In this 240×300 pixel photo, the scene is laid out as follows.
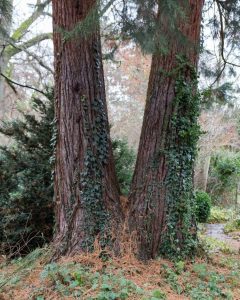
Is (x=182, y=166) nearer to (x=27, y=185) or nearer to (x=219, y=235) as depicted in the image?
(x=27, y=185)

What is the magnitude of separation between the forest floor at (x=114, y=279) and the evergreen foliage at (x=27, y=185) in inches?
45.5

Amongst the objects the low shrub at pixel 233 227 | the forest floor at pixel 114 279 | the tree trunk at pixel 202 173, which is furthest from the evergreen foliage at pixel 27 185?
the tree trunk at pixel 202 173

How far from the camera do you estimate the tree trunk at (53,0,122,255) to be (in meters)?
3.62

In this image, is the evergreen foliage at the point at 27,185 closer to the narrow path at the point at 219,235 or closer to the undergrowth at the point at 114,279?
the undergrowth at the point at 114,279

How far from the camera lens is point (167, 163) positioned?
386cm

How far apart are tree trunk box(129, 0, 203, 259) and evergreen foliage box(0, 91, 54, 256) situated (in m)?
1.85

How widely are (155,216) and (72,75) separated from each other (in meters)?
1.84

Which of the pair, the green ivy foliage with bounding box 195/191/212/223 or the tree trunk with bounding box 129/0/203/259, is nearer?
the tree trunk with bounding box 129/0/203/259

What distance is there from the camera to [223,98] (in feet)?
16.1

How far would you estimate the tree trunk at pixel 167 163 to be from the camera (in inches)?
149

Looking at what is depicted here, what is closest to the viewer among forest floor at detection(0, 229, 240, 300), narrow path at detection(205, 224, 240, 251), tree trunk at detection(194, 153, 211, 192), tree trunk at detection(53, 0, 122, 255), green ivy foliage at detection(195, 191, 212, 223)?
forest floor at detection(0, 229, 240, 300)

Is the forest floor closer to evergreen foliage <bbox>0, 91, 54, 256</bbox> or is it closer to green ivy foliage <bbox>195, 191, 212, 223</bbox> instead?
evergreen foliage <bbox>0, 91, 54, 256</bbox>

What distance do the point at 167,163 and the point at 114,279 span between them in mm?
1454

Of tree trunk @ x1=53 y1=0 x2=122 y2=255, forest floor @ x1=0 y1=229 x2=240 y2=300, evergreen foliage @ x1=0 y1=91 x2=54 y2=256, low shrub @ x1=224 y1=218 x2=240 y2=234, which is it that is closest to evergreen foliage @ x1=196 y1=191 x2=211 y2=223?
low shrub @ x1=224 y1=218 x2=240 y2=234
